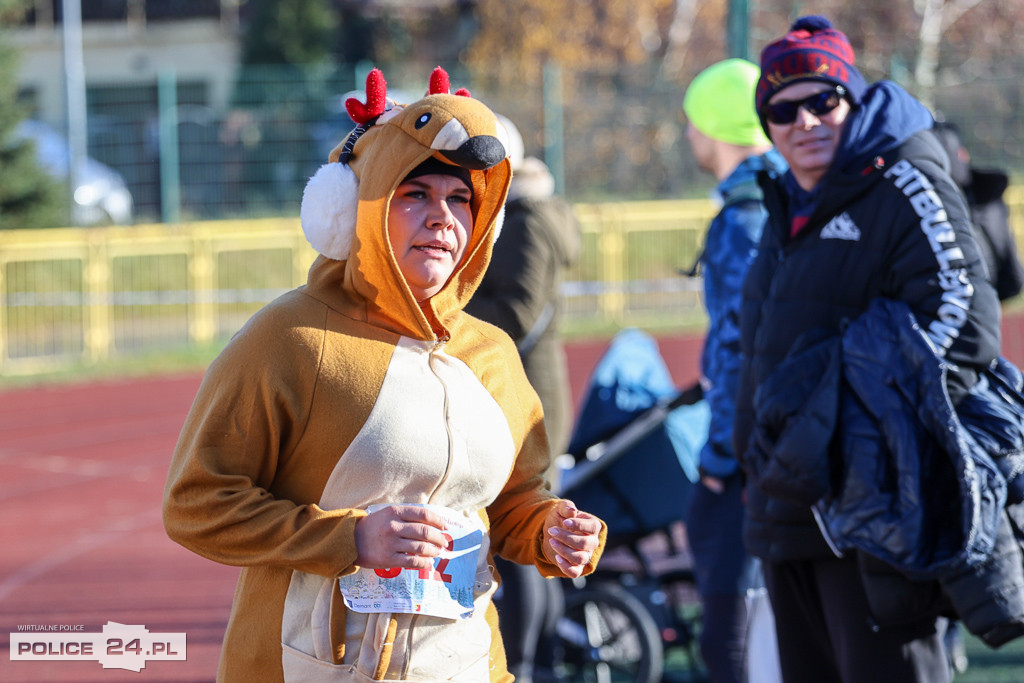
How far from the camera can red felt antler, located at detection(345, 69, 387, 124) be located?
251cm

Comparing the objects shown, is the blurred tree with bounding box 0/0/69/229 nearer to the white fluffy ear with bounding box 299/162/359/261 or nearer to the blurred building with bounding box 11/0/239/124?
the blurred building with bounding box 11/0/239/124

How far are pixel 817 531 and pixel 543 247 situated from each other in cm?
164

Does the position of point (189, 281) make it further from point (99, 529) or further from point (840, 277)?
point (840, 277)

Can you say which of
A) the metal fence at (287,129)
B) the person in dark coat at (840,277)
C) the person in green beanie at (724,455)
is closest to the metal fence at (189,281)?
the metal fence at (287,129)

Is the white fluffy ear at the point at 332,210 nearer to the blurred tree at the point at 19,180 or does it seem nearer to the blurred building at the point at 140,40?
the blurred tree at the point at 19,180

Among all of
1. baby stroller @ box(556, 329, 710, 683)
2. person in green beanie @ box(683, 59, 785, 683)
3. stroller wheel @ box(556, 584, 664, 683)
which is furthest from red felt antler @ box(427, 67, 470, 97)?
stroller wheel @ box(556, 584, 664, 683)

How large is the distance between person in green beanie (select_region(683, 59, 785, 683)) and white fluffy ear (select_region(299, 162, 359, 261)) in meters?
1.92

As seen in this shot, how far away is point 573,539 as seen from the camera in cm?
239

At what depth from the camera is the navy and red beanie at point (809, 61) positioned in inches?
136

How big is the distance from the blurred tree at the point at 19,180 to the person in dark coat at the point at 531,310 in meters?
13.9

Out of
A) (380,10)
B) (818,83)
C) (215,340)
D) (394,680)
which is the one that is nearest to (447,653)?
(394,680)

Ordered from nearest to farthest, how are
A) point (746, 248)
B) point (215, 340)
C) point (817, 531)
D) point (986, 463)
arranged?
point (986, 463), point (817, 531), point (746, 248), point (215, 340)

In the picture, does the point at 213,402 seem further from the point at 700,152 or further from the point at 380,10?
the point at 380,10

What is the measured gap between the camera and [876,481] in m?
3.03
